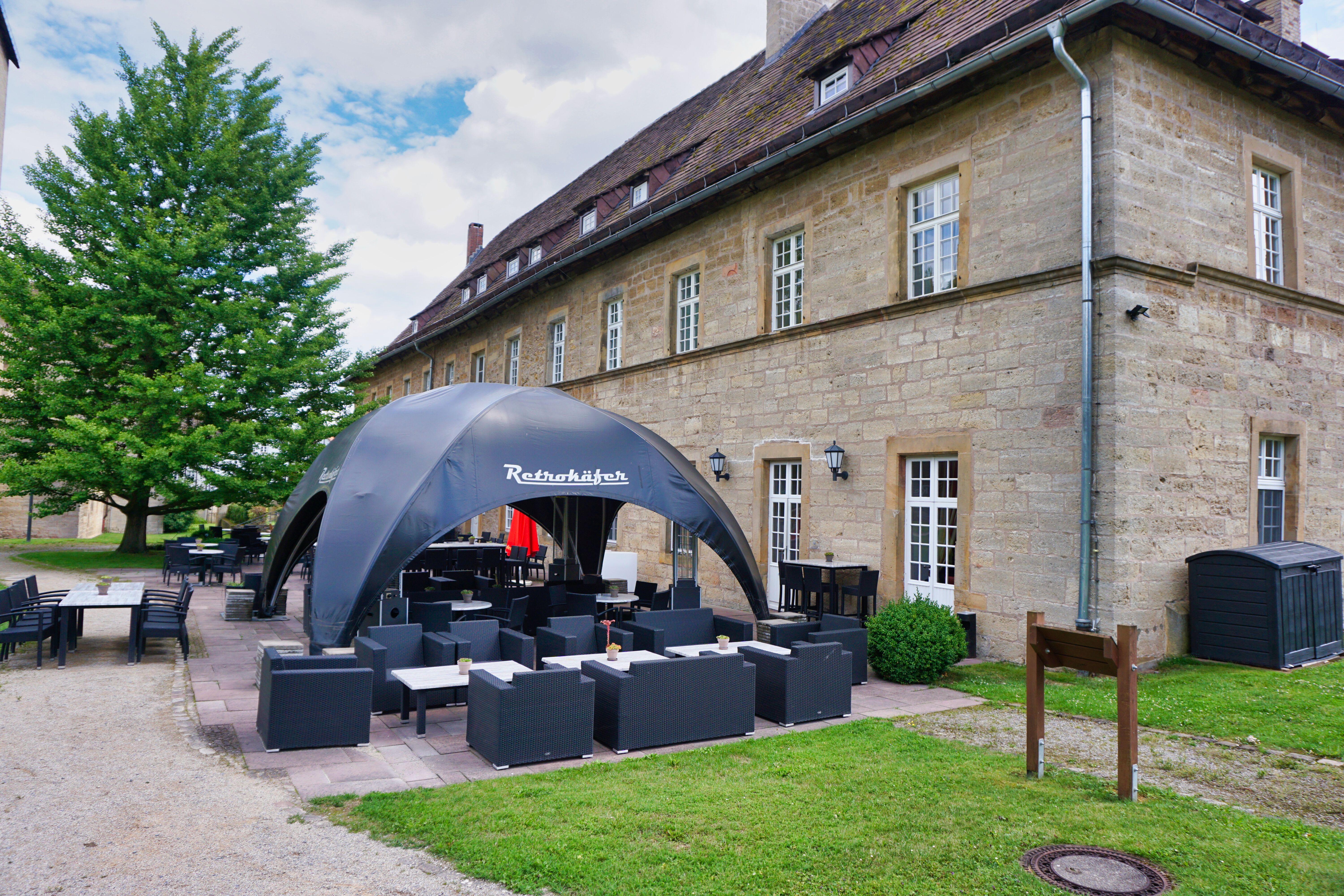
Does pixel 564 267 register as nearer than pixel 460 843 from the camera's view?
No

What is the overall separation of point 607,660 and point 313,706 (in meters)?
2.38

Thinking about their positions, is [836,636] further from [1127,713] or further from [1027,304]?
[1027,304]

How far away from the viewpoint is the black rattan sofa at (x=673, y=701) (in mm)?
6371

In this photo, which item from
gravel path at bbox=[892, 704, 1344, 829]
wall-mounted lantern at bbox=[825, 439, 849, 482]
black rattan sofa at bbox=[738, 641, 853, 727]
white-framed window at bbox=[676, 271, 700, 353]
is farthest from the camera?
white-framed window at bbox=[676, 271, 700, 353]

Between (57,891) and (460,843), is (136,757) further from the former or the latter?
(460,843)

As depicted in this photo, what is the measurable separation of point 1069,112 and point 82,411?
68.9 ft

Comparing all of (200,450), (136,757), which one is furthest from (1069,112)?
(200,450)

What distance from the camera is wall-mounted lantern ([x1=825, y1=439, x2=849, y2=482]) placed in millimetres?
12406

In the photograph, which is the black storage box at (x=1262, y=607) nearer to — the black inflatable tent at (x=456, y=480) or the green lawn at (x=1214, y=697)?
the green lawn at (x=1214, y=697)

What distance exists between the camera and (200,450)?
19422mm

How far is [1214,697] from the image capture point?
808cm

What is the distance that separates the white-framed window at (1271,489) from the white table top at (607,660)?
8.48m

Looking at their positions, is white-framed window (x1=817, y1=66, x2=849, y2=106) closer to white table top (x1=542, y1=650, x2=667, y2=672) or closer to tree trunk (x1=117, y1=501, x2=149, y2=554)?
white table top (x1=542, y1=650, x2=667, y2=672)

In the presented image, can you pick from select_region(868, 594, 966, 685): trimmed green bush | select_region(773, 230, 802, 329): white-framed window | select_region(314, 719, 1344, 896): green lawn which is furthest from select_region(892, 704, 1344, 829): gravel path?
select_region(773, 230, 802, 329): white-framed window
